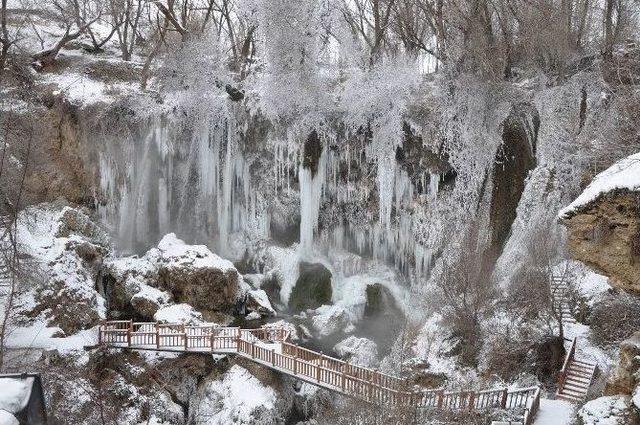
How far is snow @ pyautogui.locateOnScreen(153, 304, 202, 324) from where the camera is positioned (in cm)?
1875

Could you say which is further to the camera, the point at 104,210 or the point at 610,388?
the point at 104,210

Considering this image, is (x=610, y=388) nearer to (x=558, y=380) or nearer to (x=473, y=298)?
(x=558, y=380)

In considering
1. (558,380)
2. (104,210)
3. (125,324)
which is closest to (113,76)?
(104,210)

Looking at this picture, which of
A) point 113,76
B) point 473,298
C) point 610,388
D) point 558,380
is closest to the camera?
point 610,388

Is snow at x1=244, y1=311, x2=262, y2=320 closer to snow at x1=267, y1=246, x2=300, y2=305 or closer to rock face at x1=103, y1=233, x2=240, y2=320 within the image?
rock face at x1=103, y1=233, x2=240, y2=320

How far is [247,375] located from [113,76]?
664 inches

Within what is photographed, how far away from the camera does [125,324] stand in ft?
61.9

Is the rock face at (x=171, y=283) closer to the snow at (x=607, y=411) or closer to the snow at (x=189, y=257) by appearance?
the snow at (x=189, y=257)

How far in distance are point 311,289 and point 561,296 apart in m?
9.20

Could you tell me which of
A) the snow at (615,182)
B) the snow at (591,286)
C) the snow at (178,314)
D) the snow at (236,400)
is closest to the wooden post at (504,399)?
the snow at (615,182)

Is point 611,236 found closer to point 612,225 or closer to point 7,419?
point 612,225

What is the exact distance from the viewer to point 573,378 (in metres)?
15.2

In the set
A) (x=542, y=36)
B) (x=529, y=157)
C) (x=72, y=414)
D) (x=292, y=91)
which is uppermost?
(x=542, y=36)

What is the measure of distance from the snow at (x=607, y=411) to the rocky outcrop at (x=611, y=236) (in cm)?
221
